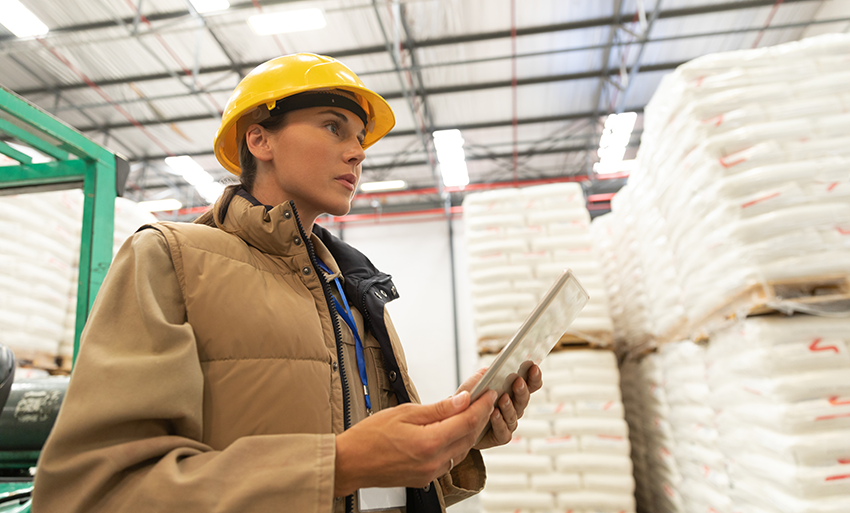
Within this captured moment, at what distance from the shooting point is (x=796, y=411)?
2.16 m

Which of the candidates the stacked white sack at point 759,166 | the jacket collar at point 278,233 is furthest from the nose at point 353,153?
the stacked white sack at point 759,166

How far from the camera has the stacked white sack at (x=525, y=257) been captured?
425 centimetres

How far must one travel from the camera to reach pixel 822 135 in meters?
2.34

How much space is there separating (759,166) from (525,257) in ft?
6.99

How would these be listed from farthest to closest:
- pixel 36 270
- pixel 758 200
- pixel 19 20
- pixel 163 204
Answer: pixel 163 204, pixel 19 20, pixel 36 270, pixel 758 200

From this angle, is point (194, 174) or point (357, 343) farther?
point (194, 174)

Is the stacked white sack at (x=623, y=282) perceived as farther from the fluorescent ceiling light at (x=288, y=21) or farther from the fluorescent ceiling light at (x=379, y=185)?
the fluorescent ceiling light at (x=379, y=185)

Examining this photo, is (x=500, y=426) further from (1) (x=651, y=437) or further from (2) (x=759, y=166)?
(1) (x=651, y=437)

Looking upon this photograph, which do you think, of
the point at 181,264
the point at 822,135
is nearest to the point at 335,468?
the point at 181,264

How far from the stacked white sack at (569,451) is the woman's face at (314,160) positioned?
310 centimetres

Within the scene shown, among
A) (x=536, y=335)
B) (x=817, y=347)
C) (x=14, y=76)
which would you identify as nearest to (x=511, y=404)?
(x=536, y=335)

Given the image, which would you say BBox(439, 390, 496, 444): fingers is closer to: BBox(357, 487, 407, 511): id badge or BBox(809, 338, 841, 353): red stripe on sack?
BBox(357, 487, 407, 511): id badge

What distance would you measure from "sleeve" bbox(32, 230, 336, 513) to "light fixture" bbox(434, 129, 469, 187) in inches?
311

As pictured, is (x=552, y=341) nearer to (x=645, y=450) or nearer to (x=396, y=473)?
(x=396, y=473)
